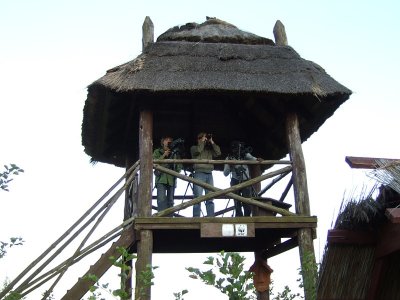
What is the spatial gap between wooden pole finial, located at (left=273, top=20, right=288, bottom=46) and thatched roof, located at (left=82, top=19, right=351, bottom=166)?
372mm

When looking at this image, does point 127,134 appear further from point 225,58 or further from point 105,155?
point 225,58

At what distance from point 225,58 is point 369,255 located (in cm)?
419

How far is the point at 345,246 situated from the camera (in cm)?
382

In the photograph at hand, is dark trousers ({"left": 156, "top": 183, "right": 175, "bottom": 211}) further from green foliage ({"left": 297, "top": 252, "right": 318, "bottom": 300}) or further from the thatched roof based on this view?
green foliage ({"left": 297, "top": 252, "right": 318, "bottom": 300})

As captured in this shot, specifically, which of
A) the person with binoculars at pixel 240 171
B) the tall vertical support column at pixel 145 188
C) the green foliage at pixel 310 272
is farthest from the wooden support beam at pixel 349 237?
the person with binoculars at pixel 240 171

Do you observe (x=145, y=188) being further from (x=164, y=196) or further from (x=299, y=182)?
(x=299, y=182)

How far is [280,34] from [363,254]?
5.43m

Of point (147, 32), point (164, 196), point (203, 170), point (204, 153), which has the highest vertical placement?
point (147, 32)

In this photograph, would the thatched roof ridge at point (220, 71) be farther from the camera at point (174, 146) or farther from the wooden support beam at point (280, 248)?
the wooden support beam at point (280, 248)

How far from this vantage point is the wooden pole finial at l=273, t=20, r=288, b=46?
856 centimetres

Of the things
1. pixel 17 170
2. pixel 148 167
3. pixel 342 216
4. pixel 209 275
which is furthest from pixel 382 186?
pixel 148 167

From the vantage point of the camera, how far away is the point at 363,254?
3809mm

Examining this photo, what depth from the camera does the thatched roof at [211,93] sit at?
6.86m

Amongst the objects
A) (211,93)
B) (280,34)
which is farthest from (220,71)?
(280,34)
